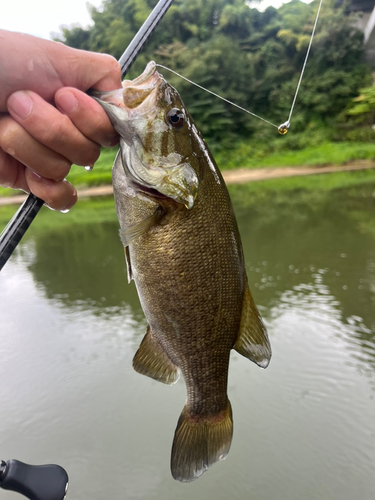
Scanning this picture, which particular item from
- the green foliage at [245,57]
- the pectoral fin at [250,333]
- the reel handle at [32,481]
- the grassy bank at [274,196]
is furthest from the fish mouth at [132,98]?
the green foliage at [245,57]

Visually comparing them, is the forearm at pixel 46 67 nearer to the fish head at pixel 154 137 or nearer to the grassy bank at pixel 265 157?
the fish head at pixel 154 137

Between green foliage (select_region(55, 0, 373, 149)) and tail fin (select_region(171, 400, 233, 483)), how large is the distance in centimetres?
2259

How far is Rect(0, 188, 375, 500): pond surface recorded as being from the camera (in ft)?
11.5

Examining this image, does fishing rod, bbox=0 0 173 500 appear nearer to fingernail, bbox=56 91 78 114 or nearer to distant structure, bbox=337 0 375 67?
fingernail, bbox=56 91 78 114

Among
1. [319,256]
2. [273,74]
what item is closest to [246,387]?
[319,256]


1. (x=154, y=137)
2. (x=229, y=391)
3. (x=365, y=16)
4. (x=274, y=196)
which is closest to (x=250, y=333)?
(x=154, y=137)

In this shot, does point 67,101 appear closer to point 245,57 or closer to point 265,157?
point 265,157

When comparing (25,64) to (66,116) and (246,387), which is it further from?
(246,387)

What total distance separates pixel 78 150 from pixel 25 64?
266mm

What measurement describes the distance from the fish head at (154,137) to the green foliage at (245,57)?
73.2ft

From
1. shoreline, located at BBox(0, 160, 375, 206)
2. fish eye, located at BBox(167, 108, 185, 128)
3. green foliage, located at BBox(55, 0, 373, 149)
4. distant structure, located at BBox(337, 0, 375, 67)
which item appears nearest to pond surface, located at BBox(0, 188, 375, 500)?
fish eye, located at BBox(167, 108, 185, 128)

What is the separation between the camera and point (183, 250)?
126 centimetres

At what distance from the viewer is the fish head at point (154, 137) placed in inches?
47.3

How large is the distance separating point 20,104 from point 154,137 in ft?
1.28
